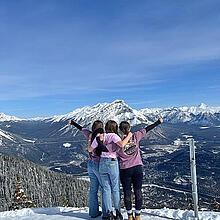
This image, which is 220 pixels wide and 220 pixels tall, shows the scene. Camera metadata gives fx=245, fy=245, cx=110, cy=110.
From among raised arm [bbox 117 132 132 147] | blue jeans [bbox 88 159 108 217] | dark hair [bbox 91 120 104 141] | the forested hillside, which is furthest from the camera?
the forested hillside

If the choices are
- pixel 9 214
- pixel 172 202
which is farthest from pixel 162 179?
pixel 9 214

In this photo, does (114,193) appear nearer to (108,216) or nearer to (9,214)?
(108,216)

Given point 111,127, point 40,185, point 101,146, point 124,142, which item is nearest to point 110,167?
point 101,146

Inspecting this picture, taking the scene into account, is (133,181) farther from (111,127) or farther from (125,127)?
(111,127)

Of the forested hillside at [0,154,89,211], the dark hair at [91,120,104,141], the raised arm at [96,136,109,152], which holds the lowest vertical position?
the forested hillside at [0,154,89,211]

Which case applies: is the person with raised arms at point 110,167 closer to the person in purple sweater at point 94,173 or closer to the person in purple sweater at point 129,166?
the person in purple sweater at point 129,166

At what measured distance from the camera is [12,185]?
8306cm

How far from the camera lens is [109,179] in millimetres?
7023

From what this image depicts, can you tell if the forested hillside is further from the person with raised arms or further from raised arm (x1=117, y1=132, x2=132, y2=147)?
raised arm (x1=117, y1=132, x2=132, y2=147)

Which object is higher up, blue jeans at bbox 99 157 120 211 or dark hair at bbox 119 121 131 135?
dark hair at bbox 119 121 131 135

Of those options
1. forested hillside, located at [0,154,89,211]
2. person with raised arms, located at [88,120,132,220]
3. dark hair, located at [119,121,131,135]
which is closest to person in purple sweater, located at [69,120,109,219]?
person with raised arms, located at [88,120,132,220]

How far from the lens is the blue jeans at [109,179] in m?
6.84

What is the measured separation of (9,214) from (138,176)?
5605 mm

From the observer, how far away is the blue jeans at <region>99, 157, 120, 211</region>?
6836mm
